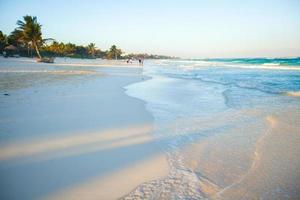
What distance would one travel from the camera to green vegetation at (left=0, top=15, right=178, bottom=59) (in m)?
43.8

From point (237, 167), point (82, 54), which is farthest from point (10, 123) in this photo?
point (82, 54)

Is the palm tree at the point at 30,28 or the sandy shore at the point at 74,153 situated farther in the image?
the palm tree at the point at 30,28

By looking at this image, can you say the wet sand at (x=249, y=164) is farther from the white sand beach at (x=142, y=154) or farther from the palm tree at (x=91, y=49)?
the palm tree at (x=91, y=49)

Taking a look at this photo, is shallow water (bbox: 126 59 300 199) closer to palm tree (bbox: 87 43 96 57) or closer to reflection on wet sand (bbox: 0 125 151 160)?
reflection on wet sand (bbox: 0 125 151 160)

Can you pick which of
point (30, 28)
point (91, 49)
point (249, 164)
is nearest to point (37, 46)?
point (30, 28)

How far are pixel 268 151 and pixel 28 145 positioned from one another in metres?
4.58

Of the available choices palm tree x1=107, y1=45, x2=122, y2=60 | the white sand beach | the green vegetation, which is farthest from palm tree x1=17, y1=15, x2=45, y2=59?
palm tree x1=107, y1=45, x2=122, y2=60

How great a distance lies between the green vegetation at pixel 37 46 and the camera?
1722 inches

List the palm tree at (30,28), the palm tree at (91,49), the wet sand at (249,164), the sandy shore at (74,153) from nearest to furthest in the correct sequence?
the sandy shore at (74,153), the wet sand at (249,164), the palm tree at (30,28), the palm tree at (91,49)

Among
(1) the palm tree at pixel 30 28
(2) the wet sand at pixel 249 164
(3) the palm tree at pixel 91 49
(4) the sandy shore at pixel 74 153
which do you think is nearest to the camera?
(4) the sandy shore at pixel 74 153

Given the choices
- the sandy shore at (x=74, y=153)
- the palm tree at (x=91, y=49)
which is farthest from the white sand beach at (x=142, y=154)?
the palm tree at (x=91, y=49)

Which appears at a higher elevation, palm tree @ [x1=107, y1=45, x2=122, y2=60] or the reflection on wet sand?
palm tree @ [x1=107, y1=45, x2=122, y2=60]

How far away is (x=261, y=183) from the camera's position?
332 centimetres

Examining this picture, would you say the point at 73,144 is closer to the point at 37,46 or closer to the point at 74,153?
the point at 74,153
